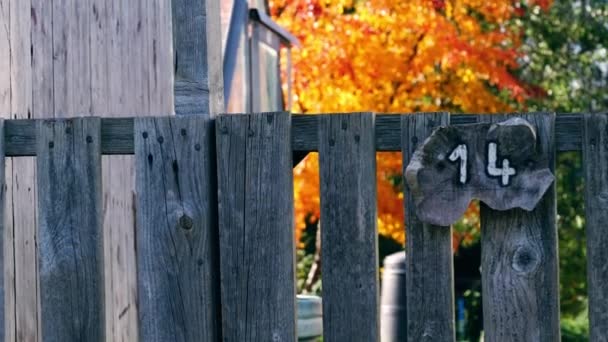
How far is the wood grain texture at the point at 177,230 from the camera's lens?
3629 millimetres

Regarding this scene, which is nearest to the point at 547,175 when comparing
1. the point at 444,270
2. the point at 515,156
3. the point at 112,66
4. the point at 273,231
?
the point at 515,156

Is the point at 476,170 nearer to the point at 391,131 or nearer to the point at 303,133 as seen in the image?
the point at 391,131

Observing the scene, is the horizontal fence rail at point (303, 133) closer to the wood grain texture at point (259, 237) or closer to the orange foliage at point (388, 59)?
the wood grain texture at point (259, 237)

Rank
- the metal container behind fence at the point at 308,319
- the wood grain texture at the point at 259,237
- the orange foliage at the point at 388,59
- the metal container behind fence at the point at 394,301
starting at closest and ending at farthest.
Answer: the wood grain texture at the point at 259,237
the metal container behind fence at the point at 308,319
the orange foliage at the point at 388,59
the metal container behind fence at the point at 394,301

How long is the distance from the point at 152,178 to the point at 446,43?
8.42 metres

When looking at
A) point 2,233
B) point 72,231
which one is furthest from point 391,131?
point 2,233

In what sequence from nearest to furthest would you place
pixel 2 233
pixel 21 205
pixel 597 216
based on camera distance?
pixel 597 216, pixel 2 233, pixel 21 205

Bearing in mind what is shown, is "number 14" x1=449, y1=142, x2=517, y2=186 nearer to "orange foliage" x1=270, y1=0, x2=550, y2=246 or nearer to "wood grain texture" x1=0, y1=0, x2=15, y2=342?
"wood grain texture" x1=0, y1=0, x2=15, y2=342

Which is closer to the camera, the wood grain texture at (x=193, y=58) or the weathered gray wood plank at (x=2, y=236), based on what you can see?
the weathered gray wood plank at (x=2, y=236)

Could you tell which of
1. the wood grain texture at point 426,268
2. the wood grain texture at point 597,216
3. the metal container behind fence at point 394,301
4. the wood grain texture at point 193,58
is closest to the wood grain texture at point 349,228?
the wood grain texture at point 426,268

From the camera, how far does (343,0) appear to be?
38.9 ft

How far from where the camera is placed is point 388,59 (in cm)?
1190

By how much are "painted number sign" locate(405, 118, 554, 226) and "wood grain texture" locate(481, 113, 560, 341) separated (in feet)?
0.17

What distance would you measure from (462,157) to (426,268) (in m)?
0.35
